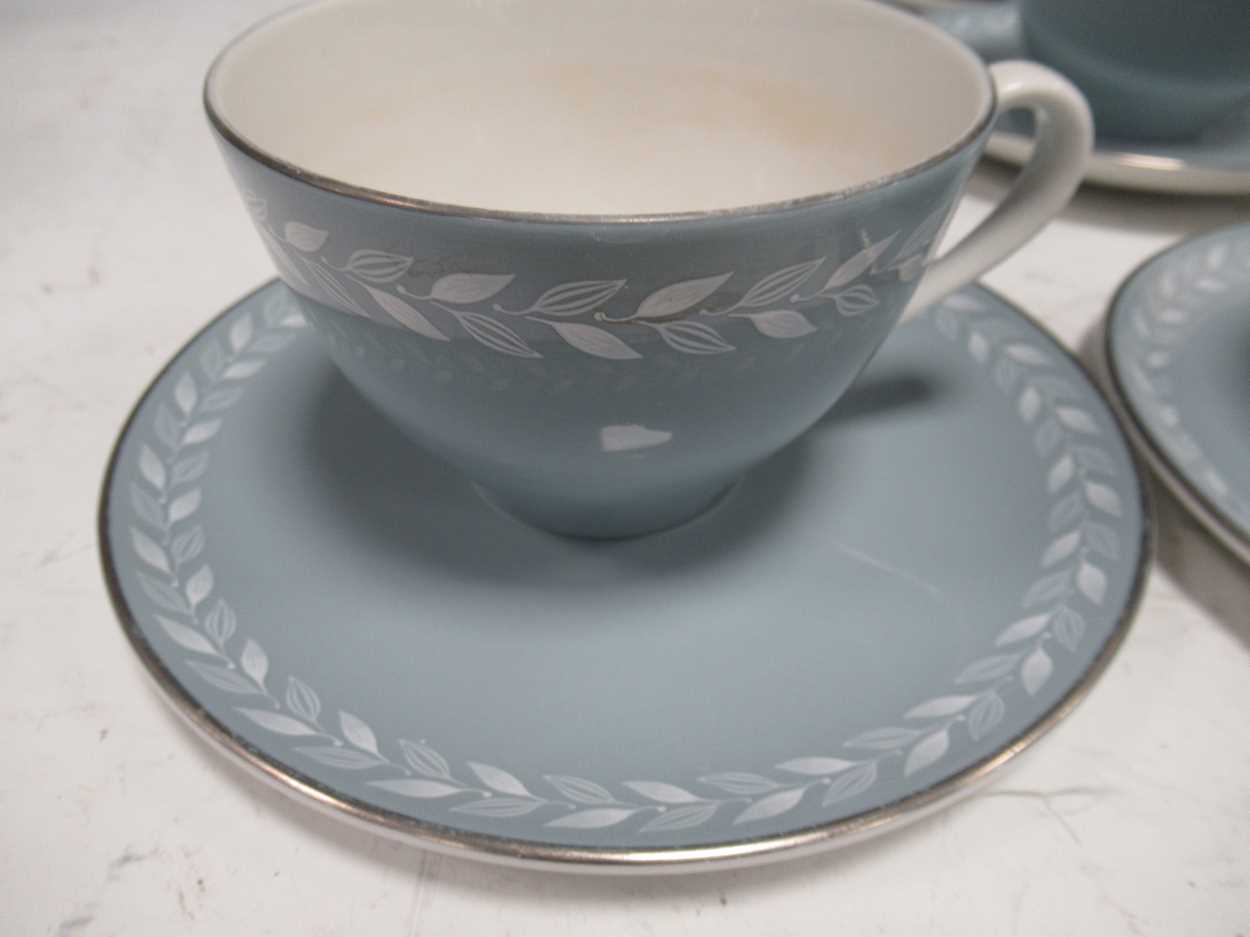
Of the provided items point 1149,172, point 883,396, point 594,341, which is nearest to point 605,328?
point 594,341

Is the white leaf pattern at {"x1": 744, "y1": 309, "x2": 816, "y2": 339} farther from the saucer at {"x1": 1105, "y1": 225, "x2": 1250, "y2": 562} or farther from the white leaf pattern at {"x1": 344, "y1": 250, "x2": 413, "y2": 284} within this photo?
the saucer at {"x1": 1105, "y1": 225, "x2": 1250, "y2": 562}

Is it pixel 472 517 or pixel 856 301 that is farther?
pixel 472 517

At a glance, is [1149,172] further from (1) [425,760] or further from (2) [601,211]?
(1) [425,760]

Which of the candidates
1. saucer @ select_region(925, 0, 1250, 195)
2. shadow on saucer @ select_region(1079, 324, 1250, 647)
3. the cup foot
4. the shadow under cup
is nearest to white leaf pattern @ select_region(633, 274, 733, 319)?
the shadow under cup

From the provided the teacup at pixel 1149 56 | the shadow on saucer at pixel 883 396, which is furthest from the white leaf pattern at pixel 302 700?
the teacup at pixel 1149 56

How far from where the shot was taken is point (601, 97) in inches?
20.1

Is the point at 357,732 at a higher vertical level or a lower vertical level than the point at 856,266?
lower

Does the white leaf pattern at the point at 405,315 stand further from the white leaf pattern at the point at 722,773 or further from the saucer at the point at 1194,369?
the saucer at the point at 1194,369

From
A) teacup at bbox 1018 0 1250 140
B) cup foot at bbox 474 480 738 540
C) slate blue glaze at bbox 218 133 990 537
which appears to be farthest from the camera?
teacup at bbox 1018 0 1250 140

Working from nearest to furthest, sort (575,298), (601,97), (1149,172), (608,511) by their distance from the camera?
(575,298)
(608,511)
(601,97)
(1149,172)

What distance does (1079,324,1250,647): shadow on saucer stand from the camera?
402mm

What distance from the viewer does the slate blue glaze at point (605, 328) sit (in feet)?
0.87

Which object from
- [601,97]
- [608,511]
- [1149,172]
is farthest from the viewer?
[1149,172]

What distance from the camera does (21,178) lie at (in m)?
0.72
